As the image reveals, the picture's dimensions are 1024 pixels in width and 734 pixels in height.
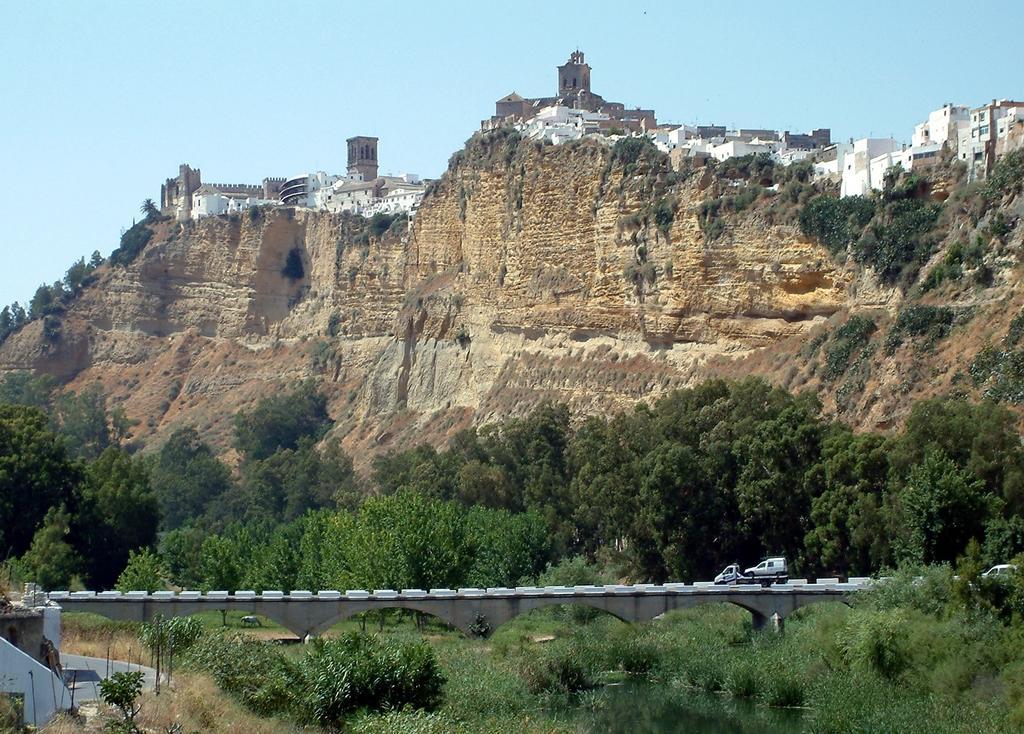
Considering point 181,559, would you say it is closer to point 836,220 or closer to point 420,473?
point 420,473

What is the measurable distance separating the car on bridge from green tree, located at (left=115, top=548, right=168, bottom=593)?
17.2m

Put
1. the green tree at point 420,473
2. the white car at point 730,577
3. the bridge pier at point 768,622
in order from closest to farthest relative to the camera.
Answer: the bridge pier at point 768,622 < the white car at point 730,577 < the green tree at point 420,473

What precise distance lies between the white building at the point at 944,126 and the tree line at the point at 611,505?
11550mm

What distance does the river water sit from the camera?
35969mm

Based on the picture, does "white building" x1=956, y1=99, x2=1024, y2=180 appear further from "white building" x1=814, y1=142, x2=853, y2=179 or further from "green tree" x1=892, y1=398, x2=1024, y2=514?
"green tree" x1=892, y1=398, x2=1024, y2=514

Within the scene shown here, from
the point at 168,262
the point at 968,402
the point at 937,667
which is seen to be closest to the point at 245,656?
the point at 937,667

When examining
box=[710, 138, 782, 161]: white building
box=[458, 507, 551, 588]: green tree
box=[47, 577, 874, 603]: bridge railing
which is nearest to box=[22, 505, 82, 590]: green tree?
box=[47, 577, 874, 603]: bridge railing

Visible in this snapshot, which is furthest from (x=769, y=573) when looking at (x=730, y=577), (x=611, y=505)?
(x=611, y=505)

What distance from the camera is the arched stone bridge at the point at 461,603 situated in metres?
44.7

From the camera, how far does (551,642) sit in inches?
1756

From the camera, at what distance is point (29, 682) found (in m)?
25.4

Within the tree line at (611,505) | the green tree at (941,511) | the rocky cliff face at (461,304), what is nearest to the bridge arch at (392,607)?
the tree line at (611,505)

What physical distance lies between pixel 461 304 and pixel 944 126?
28.4 meters

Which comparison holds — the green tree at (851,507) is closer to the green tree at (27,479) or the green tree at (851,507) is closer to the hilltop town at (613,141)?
the hilltop town at (613,141)
